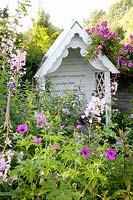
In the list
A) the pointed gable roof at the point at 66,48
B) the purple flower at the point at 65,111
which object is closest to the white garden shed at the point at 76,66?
the pointed gable roof at the point at 66,48

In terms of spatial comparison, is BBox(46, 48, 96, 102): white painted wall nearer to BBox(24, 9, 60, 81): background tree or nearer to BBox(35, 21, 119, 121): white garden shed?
BBox(35, 21, 119, 121): white garden shed

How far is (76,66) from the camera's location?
20.2 ft

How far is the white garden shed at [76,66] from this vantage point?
5.20 meters

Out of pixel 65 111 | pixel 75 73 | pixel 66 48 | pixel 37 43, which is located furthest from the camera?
pixel 37 43

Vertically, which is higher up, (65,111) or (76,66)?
(76,66)

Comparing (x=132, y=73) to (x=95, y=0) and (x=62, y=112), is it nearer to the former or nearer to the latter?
(x=62, y=112)

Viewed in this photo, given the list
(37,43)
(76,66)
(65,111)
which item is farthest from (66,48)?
(37,43)

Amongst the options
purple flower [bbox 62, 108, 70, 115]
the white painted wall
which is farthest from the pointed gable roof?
purple flower [bbox 62, 108, 70, 115]

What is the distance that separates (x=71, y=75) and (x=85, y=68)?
0.92ft

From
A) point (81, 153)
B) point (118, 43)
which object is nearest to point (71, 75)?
point (118, 43)

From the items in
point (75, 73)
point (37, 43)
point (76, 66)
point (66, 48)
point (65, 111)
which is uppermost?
point (37, 43)

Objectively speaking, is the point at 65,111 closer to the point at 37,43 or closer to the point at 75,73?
the point at 75,73

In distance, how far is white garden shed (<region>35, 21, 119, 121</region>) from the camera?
5199 mm

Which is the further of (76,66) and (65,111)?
(76,66)
